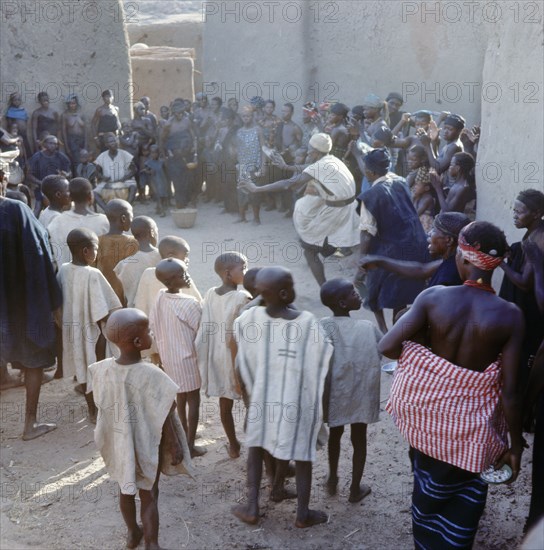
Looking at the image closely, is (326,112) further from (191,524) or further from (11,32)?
(191,524)

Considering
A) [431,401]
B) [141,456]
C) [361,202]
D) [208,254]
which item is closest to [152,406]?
[141,456]

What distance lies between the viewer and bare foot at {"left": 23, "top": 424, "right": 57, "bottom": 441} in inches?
195

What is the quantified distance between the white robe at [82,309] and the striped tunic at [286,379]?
1.45 m

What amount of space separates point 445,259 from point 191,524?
76.9 inches

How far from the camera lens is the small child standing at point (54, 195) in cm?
588

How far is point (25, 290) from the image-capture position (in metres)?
4.91

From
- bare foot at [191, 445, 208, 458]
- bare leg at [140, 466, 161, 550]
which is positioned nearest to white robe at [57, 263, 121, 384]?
bare foot at [191, 445, 208, 458]

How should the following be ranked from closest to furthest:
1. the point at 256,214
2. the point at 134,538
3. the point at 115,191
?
the point at 134,538, the point at 115,191, the point at 256,214

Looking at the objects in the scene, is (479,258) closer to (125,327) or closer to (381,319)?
(125,327)

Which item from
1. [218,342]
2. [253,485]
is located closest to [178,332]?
[218,342]

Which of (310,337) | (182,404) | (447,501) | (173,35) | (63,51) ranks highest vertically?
(173,35)

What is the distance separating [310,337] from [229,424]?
1.18 m

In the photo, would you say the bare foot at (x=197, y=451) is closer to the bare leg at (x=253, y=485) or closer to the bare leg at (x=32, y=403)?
the bare leg at (x=253, y=485)

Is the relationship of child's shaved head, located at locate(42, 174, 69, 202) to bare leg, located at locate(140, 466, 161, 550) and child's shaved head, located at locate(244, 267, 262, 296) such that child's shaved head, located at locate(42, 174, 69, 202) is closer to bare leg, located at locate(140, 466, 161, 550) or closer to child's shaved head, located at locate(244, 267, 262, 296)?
child's shaved head, located at locate(244, 267, 262, 296)
